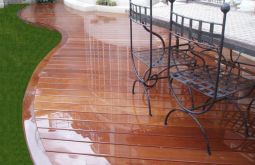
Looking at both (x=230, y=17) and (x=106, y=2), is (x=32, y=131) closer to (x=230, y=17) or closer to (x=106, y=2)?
(x=230, y=17)

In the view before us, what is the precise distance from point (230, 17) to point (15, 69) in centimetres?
286

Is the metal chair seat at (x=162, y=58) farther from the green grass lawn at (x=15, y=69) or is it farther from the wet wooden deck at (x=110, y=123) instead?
the green grass lawn at (x=15, y=69)

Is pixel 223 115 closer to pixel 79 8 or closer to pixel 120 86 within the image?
pixel 120 86

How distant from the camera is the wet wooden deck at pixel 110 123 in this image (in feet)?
6.30

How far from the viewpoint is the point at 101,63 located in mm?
3580

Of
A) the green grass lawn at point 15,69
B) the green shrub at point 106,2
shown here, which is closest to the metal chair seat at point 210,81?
the green grass lawn at point 15,69

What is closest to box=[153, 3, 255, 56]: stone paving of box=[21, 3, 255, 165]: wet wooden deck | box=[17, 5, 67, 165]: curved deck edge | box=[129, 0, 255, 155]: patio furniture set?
box=[129, 0, 255, 155]: patio furniture set

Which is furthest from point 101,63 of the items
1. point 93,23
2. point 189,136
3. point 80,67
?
point 93,23

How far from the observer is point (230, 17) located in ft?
7.66

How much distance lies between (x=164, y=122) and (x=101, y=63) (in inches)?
59.1

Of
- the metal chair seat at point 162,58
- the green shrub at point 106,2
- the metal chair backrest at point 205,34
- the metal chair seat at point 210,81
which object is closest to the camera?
the metal chair backrest at point 205,34

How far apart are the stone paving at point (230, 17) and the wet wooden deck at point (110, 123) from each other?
705mm

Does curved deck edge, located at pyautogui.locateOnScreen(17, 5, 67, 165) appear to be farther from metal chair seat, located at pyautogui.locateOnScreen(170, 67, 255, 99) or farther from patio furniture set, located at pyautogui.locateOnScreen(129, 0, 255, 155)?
metal chair seat, located at pyautogui.locateOnScreen(170, 67, 255, 99)

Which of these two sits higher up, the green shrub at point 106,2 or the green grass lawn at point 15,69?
the green shrub at point 106,2
